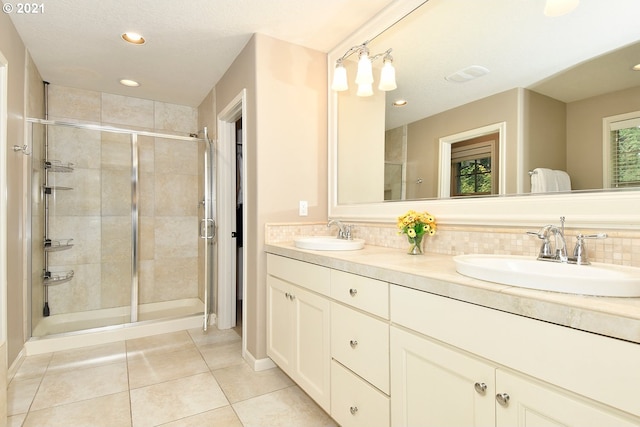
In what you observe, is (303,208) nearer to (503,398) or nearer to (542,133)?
(542,133)

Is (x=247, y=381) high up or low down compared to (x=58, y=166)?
down

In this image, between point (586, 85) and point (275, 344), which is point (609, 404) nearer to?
point (586, 85)

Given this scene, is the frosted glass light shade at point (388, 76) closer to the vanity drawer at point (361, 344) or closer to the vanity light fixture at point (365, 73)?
the vanity light fixture at point (365, 73)

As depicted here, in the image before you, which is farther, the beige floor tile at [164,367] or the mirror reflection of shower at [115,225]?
the mirror reflection of shower at [115,225]

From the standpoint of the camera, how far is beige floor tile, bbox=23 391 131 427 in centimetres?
167

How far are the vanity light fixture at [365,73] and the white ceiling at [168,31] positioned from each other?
0.19 m

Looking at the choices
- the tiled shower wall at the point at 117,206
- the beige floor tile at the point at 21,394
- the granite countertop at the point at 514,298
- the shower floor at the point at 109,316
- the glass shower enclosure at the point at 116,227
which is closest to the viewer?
the granite countertop at the point at 514,298

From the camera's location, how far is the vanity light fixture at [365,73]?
1.98 metres

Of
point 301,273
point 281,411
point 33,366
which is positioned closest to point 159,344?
point 33,366

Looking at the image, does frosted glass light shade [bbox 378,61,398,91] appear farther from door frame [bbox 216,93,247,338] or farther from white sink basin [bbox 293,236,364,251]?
door frame [bbox 216,93,247,338]

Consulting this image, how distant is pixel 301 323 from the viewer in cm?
182

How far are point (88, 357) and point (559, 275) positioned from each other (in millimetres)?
2970

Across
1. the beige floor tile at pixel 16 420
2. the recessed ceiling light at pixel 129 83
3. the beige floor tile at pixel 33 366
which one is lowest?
the beige floor tile at pixel 33 366

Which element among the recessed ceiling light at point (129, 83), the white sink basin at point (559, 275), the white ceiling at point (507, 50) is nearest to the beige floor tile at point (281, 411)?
the white sink basin at point (559, 275)
